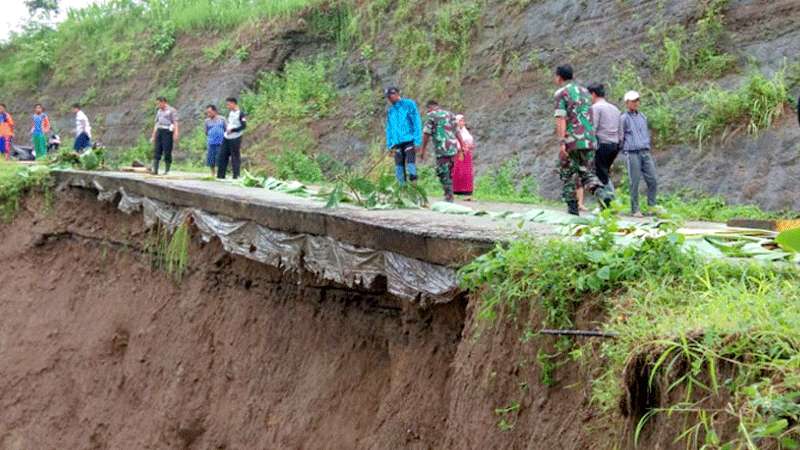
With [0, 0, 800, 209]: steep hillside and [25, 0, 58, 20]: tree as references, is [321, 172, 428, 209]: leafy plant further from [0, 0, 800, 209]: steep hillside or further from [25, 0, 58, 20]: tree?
[25, 0, 58, 20]: tree

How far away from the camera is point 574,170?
940 cm

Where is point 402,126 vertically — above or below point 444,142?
above

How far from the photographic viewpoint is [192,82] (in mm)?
27109

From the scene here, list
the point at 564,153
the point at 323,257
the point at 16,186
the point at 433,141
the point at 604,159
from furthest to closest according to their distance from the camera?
the point at 16,186 → the point at 433,141 → the point at 604,159 → the point at 564,153 → the point at 323,257

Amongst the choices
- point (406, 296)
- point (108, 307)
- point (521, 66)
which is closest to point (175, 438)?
point (108, 307)

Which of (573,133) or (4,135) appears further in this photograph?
(4,135)

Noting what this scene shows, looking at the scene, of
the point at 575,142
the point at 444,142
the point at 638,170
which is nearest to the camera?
the point at 575,142

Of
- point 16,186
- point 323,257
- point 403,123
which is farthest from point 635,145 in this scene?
point 16,186

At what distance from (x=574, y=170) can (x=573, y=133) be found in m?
0.42

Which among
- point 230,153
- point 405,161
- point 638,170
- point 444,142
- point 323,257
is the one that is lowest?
point 323,257

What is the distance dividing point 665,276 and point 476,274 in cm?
103

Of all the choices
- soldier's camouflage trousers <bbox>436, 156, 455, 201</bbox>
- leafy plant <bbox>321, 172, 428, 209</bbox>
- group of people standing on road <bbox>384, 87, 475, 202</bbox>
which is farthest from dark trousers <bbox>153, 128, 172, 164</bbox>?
leafy plant <bbox>321, 172, 428, 209</bbox>

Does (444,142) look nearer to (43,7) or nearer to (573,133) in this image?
(573,133)

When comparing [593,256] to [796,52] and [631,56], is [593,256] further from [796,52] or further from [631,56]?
[631,56]
